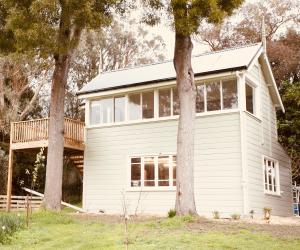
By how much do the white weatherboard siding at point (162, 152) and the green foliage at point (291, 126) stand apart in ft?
22.4

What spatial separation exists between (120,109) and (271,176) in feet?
22.9

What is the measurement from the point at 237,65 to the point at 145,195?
6.16 metres

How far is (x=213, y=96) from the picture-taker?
17172 mm

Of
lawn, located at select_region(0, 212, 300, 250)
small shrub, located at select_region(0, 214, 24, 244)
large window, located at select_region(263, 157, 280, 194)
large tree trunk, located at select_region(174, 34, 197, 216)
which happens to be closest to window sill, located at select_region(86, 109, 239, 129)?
large window, located at select_region(263, 157, 280, 194)

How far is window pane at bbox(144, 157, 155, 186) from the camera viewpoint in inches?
706

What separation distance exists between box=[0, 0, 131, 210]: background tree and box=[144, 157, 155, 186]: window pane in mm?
4291

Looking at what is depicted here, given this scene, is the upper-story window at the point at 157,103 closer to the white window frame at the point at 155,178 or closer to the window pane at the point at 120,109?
the window pane at the point at 120,109

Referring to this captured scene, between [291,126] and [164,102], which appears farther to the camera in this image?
[291,126]

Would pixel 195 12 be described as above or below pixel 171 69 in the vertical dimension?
below

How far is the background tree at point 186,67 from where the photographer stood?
1245 centimetres

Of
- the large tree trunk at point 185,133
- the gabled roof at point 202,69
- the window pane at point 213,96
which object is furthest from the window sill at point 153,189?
the large tree trunk at point 185,133

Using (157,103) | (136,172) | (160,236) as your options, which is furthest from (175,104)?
(160,236)

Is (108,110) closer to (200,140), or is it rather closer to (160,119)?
(160,119)

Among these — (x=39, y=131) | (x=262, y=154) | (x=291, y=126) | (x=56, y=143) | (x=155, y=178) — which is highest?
(x=291, y=126)
